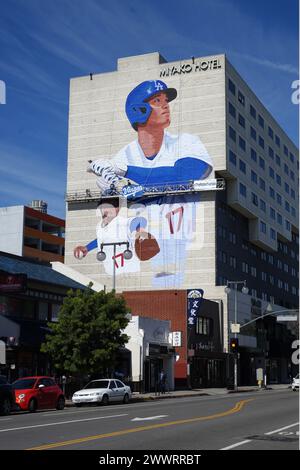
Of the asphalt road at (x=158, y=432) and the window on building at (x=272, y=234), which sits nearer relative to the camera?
the asphalt road at (x=158, y=432)

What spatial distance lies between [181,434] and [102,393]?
16.3m

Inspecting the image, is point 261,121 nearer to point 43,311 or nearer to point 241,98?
point 241,98

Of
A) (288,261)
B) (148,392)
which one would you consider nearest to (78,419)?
(148,392)

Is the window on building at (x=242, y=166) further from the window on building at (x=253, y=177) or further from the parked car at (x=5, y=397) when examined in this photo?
the parked car at (x=5, y=397)

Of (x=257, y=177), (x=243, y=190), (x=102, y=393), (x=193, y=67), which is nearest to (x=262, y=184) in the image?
(x=257, y=177)

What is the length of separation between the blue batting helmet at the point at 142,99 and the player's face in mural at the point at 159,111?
469mm

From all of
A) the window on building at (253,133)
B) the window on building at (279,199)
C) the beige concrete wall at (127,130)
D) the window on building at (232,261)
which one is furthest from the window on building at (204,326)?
the window on building at (279,199)

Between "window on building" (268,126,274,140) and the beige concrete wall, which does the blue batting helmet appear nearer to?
the beige concrete wall

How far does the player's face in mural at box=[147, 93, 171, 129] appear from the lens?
8781 cm

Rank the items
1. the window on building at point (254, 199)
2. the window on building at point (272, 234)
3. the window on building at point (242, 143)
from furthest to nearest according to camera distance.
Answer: the window on building at point (272, 234)
the window on building at point (254, 199)
the window on building at point (242, 143)

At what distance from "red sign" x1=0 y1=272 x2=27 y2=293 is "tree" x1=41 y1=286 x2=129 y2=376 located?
2814 mm

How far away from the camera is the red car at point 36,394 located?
92.1 feet

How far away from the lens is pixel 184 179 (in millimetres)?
84938

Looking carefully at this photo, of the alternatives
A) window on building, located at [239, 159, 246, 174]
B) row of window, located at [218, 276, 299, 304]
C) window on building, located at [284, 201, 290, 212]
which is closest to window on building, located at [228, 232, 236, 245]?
row of window, located at [218, 276, 299, 304]
